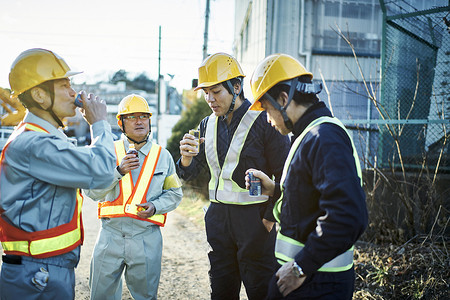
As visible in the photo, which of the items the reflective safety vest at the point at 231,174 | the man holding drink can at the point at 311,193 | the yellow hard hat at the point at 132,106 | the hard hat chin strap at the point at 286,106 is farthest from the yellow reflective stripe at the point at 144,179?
the hard hat chin strap at the point at 286,106

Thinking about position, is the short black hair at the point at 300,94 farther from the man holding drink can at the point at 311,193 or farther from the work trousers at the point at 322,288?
the work trousers at the point at 322,288

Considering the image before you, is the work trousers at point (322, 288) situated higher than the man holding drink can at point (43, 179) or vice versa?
A: the man holding drink can at point (43, 179)

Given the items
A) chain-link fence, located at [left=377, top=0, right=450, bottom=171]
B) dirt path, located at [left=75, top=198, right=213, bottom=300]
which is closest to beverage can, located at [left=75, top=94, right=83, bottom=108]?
dirt path, located at [left=75, top=198, right=213, bottom=300]

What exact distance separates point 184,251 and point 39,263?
187 inches

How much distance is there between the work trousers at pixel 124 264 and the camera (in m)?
3.43

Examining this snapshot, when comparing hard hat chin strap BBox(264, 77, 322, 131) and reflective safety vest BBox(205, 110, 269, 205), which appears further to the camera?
reflective safety vest BBox(205, 110, 269, 205)

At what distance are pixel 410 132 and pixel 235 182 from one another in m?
4.65

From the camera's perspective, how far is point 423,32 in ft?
23.6

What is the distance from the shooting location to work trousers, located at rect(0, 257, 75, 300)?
2227mm

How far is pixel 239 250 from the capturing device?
3.15 m

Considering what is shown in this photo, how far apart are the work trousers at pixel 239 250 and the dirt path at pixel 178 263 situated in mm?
1611

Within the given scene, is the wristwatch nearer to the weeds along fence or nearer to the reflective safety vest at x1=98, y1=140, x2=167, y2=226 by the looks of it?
the reflective safety vest at x1=98, y1=140, x2=167, y2=226

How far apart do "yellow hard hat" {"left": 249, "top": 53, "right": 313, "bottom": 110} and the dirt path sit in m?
3.29

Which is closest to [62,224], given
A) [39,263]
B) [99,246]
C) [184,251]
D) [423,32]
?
[39,263]
